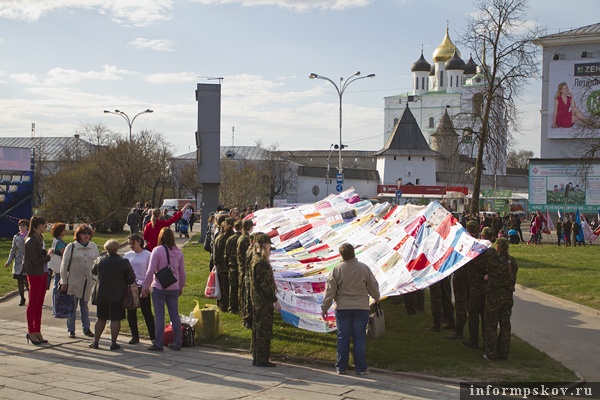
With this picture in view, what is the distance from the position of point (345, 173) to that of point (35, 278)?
92.4 meters

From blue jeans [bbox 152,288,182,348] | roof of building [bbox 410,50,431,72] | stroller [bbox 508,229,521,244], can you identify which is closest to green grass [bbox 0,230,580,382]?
blue jeans [bbox 152,288,182,348]

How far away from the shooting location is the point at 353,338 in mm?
9961

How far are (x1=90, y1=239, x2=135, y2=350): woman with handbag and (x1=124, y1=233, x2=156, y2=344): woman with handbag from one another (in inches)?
22.4

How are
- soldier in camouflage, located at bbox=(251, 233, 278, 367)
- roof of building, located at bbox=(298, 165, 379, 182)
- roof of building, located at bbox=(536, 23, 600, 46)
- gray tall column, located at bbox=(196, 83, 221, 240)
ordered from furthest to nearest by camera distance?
roof of building, located at bbox=(298, 165, 379, 182) < roof of building, located at bbox=(536, 23, 600, 46) < gray tall column, located at bbox=(196, 83, 221, 240) < soldier in camouflage, located at bbox=(251, 233, 278, 367)

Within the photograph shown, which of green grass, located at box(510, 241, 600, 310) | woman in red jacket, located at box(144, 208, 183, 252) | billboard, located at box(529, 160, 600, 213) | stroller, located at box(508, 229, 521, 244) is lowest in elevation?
green grass, located at box(510, 241, 600, 310)

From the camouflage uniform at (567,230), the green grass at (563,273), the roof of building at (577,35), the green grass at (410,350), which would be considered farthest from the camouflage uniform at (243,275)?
the roof of building at (577,35)

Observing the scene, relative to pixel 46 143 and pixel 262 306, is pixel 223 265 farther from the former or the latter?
pixel 46 143

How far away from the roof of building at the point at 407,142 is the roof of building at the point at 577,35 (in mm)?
45514

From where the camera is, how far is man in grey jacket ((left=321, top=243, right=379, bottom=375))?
9883mm

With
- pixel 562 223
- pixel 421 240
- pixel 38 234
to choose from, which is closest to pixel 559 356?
pixel 421 240

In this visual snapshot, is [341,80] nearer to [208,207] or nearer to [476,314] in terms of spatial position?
[208,207]

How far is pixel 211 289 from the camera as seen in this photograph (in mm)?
15148

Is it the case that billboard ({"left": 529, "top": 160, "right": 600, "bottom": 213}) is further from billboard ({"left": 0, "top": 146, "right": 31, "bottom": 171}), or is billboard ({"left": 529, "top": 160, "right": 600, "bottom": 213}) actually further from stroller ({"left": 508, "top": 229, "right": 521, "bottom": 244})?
billboard ({"left": 0, "top": 146, "right": 31, "bottom": 171})

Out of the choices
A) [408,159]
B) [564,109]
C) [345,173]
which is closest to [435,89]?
[408,159]
